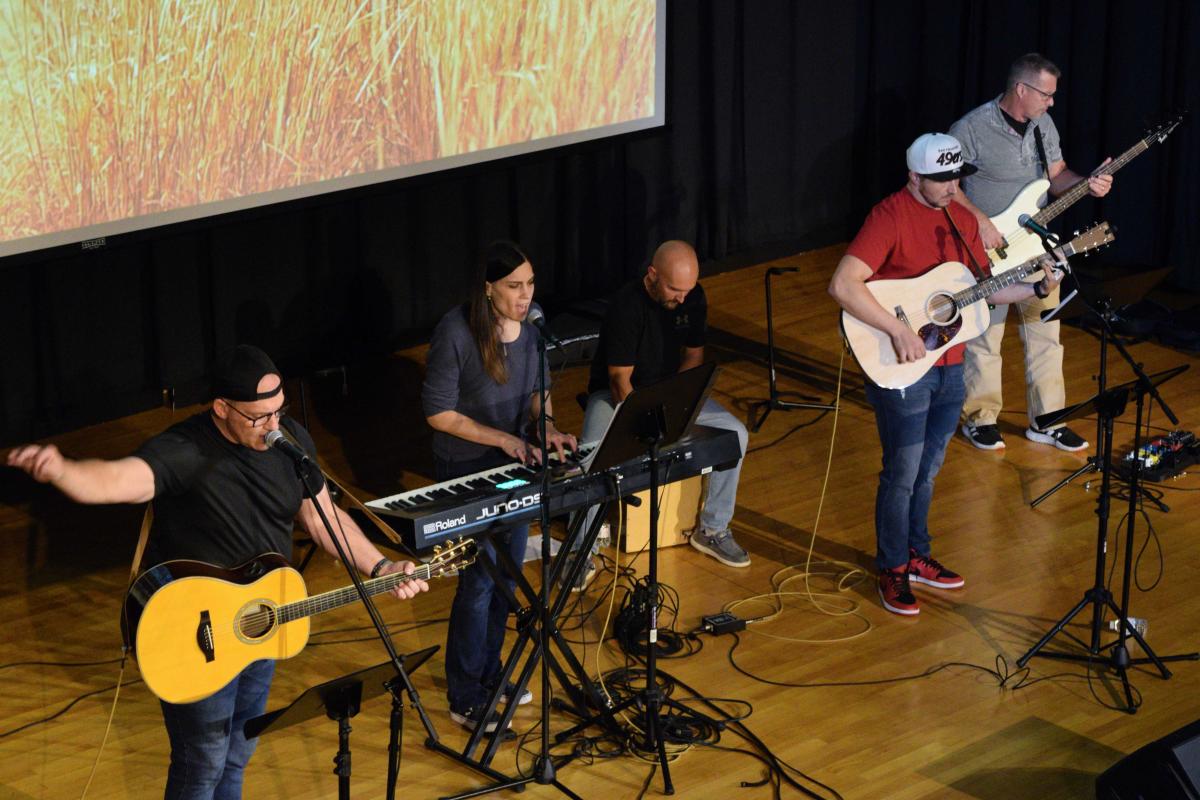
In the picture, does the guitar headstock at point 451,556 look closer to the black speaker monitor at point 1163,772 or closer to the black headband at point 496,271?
the black headband at point 496,271

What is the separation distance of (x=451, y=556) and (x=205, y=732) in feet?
2.73

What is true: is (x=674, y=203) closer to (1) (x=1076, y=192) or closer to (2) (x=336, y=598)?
(1) (x=1076, y=192)

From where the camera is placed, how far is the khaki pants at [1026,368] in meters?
7.32

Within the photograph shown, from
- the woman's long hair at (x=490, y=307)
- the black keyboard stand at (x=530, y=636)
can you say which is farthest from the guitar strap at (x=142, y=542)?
the woman's long hair at (x=490, y=307)

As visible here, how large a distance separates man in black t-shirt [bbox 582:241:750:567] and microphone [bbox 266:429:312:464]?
2.40 metres

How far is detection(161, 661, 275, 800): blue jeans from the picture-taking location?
3.88m

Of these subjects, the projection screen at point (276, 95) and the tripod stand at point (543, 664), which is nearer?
the tripod stand at point (543, 664)

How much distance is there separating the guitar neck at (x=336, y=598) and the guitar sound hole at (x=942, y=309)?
7.94 ft

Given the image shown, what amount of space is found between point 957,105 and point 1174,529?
4.63 meters

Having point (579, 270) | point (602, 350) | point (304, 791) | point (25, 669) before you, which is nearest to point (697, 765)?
point (304, 791)

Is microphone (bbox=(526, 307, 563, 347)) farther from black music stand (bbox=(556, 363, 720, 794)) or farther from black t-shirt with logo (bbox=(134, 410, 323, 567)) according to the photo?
black t-shirt with logo (bbox=(134, 410, 323, 567))

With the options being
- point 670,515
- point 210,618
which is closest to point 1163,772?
point 210,618

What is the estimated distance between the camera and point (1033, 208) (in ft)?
22.8

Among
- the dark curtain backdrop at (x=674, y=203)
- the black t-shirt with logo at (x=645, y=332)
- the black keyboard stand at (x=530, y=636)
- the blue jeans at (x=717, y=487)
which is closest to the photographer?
the black keyboard stand at (x=530, y=636)
